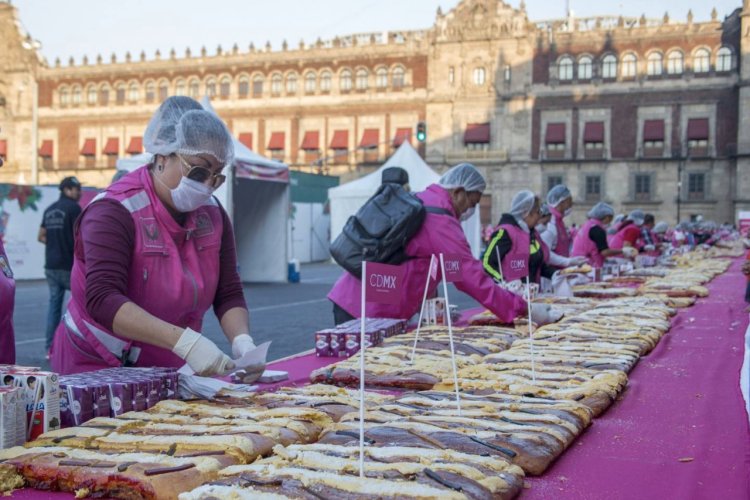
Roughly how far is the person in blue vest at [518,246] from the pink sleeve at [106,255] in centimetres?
269

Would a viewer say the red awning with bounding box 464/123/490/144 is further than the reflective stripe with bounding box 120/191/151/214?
Yes

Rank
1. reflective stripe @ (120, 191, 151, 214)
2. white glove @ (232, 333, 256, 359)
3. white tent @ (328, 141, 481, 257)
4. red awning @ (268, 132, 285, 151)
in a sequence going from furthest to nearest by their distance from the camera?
1. red awning @ (268, 132, 285, 151)
2. white tent @ (328, 141, 481, 257)
3. white glove @ (232, 333, 256, 359)
4. reflective stripe @ (120, 191, 151, 214)

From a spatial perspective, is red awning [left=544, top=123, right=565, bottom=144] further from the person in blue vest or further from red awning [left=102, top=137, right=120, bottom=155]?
the person in blue vest

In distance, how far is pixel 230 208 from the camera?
1697cm

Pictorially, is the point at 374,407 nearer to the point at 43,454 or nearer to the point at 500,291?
the point at 43,454

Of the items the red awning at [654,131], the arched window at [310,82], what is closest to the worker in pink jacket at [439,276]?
the red awning at [654,131]

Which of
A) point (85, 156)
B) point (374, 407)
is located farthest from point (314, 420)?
point (85, 156)

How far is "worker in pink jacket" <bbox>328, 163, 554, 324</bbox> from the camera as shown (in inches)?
201

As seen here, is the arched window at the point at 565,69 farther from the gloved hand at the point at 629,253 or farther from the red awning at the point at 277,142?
the gloved hand at the point at 629,253

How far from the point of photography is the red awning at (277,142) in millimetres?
56250

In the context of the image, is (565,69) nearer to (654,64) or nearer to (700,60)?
(654,64)

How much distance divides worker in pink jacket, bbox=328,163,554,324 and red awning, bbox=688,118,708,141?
49351 millimetres

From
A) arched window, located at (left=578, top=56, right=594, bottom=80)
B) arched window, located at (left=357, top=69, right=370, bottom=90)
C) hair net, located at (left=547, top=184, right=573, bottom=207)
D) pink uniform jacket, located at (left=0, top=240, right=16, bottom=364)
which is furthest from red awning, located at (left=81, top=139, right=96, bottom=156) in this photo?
pink uniform jacket, located at (left=0, top=240, right=16, bottom=364)

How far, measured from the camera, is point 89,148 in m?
61.2
